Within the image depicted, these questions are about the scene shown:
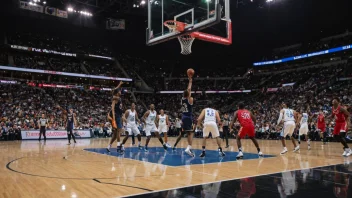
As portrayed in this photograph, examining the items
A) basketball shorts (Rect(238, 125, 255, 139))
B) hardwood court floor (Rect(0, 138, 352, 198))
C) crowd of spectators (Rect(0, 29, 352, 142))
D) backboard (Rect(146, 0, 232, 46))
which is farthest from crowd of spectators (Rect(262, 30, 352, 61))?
hardwood court floor (Rect(0, 138, 352, 198))

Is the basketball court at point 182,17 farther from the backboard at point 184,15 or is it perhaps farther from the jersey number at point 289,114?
the jersey number at point 289,114

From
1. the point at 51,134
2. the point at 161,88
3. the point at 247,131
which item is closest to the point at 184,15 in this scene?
the point at 247,131

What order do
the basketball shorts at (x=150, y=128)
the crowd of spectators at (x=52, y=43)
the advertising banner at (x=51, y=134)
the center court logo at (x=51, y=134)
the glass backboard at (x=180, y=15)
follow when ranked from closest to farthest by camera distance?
the glass backboard at (x=180, y=15)
the basketball shorts at (x=150, y=128)
the advertising banner at (x=51, y=134)
the center court logo at (x=51, y=134)
the crowd of spectators at (x=52, y=43)

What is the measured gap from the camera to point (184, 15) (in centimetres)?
1291

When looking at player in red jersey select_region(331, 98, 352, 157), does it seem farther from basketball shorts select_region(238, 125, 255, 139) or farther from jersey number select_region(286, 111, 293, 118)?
basketball shorts select_region(238, 125, 255, 139)

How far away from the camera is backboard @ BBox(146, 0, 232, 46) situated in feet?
37.7

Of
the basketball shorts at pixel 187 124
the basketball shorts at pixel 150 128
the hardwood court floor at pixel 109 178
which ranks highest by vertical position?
the basketball shorts at pixel 187 124

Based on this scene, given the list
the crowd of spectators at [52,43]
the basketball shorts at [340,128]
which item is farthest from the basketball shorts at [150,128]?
the crowd of spectators at [52,43]

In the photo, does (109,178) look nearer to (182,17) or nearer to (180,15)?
(182,17)

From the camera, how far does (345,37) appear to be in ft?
107

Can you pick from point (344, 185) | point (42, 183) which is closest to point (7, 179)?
point (42, 183)

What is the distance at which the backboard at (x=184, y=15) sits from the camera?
37.7ft

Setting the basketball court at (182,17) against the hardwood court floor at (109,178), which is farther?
the basketball court at (182,17)

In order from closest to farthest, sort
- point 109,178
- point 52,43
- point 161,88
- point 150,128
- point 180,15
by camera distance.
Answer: point 109,178, point 150,128, point 180,15, point 52,43, point 161,88
